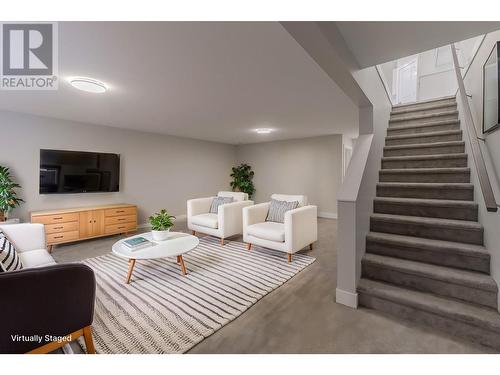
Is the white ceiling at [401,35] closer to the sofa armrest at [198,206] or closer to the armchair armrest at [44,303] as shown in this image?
the armchair armrest at [44,303]

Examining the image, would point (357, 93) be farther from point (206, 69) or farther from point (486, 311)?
point (486, 311)

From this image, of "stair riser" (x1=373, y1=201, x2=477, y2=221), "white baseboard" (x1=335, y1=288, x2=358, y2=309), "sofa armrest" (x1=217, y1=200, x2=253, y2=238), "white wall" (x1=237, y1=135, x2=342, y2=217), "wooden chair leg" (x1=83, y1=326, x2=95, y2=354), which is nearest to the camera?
"wooden chair leg" (x1=83, y1=326, x2=95, y2=354)

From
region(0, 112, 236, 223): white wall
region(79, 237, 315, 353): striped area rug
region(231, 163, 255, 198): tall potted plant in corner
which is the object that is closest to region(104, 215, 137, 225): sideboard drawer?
region(0, 112, 236, 223): white wall

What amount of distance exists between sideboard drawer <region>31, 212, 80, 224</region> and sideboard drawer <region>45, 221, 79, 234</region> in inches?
2.0

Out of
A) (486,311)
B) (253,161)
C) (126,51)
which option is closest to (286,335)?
(486,311)

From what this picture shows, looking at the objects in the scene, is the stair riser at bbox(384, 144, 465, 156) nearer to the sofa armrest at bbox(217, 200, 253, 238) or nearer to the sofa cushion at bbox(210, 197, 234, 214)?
the sofa armrest at bbox(217, 200, 253, 238)

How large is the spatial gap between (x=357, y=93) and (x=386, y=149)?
130cm

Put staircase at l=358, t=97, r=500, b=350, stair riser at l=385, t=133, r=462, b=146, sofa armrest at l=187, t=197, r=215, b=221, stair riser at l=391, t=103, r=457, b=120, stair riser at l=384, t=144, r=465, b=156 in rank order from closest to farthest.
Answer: staircase at l=358, t=97, r=500, b=350 → stair riser at l=384, t=144, r=465, b=156 → stair riser at l=385, t=133, r=462, b=146 → stair riser at l=391, t=103, r=457, b=120 → sofa armrest at l=187, t=197, r=215, b=221

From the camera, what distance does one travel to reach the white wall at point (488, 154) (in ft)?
5.63

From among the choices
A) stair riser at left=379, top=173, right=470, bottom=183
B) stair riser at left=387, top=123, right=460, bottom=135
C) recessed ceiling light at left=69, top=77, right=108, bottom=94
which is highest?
recessed ceiling light at left=69, top=77, right=108, bottom=94

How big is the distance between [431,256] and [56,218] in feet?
15.8

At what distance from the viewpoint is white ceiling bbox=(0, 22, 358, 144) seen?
1581 millimetres

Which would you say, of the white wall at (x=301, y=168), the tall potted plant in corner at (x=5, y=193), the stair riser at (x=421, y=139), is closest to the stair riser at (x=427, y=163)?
the stair riser at (x=421, y=139)

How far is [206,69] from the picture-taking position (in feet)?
6.91
